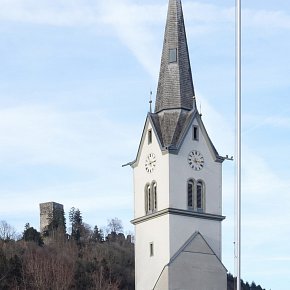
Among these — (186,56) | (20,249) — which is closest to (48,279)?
(186,56)

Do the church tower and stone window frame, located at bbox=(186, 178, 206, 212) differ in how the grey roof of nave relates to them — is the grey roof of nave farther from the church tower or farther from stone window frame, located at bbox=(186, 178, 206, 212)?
stone window frame, located at bbox=(186, 178, 206, 212)

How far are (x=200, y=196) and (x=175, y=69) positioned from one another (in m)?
9.34

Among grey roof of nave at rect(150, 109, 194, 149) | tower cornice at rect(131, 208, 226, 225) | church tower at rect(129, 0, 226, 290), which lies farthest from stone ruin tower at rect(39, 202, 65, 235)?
tower cornice at rect(131, 208, 226, 225)

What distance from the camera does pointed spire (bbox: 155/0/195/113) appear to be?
77.4 metres

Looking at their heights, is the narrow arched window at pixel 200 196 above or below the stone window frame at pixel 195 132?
below

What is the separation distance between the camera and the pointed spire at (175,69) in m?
77.4

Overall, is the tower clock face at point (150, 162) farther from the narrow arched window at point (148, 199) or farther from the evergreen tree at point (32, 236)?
the evergreen tree at point (32, 236)

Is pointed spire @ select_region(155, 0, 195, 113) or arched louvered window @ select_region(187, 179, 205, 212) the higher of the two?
pointed spire @ select_region(155, 0, 195, 113)

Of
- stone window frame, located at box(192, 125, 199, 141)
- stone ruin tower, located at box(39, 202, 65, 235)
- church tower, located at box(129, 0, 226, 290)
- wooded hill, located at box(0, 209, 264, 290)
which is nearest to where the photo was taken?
church tower, located at box(129, 0, 226, 290)

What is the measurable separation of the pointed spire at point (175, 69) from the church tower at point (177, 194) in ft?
0.23

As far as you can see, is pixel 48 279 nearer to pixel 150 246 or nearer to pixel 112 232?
pixel 150 246

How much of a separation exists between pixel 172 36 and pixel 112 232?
10207cm

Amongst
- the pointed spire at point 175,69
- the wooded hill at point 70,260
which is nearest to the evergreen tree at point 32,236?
the wooded hill at point 70,260

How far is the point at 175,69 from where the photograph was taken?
78.5 m
